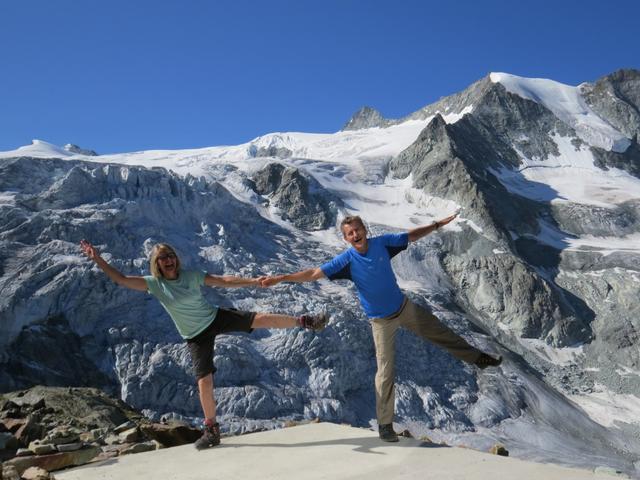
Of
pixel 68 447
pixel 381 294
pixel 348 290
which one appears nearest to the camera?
pixel 68 447

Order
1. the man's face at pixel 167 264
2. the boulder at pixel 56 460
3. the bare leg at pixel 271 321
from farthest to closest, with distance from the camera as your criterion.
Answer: the bare leg at pixel 271 321 < the man's face at pixel 167 264 < the boulder at pixel 56 460

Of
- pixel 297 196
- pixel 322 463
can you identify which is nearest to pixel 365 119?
pixel 297 196

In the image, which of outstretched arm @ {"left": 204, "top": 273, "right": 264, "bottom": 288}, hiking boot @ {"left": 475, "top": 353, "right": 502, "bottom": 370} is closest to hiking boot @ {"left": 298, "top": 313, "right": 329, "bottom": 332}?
outstretched arm @ {"left": 204, "top": 273, "right": 264, "bottom": 288}

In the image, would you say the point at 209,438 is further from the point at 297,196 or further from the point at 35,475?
the point at 297,196

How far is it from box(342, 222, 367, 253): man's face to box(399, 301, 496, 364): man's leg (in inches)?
32.9

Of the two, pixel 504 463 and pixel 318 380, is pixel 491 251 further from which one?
pixel 504 463

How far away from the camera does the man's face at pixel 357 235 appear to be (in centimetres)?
603

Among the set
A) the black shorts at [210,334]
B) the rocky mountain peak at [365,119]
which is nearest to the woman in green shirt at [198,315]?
the black shorts at [210,334]

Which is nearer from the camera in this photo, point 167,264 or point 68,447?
point 68,447

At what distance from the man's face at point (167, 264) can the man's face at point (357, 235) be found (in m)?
1.91

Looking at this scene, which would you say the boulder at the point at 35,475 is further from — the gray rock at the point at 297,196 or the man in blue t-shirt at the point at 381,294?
the gray rock at the point at 297,196

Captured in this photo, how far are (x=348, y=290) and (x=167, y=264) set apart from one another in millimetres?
38555

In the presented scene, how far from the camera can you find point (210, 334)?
6.25 metres

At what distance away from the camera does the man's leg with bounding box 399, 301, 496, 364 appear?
6174mm
